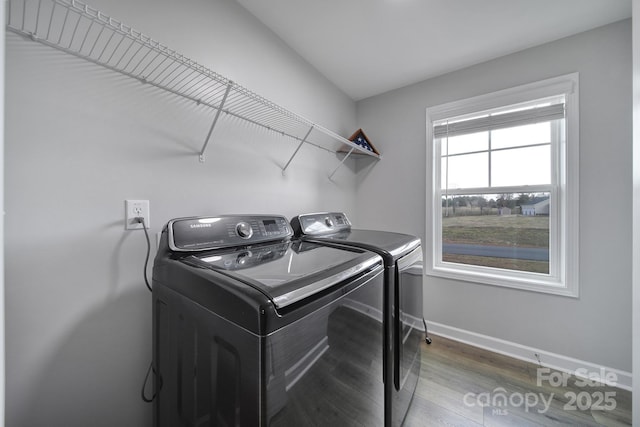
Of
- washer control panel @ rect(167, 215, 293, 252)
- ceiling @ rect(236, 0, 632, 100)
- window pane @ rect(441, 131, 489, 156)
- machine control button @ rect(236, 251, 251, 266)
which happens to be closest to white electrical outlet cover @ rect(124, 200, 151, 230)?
washer control panel @ rect(167, 215, 293, 252)

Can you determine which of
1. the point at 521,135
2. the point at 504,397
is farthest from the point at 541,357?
the point at 521,135

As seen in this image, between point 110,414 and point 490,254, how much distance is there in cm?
277

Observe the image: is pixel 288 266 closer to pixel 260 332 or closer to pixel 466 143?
pixel 260 332

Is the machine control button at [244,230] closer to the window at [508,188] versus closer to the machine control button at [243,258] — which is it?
the machine control button at [243,258]

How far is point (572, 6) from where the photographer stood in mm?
Result: 1427

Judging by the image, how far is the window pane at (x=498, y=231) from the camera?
1.89m

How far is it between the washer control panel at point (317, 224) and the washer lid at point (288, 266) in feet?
1.16

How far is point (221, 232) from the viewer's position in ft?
3.22

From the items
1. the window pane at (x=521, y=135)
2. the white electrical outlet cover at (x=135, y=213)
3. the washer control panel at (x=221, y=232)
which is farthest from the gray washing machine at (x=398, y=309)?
the window pane at (x=521, y=135)

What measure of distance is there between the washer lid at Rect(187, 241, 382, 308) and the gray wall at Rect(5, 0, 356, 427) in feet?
1.39

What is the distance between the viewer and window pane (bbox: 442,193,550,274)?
→ 189 centimetres

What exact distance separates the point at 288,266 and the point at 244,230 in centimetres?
39

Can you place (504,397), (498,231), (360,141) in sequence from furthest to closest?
(360,141) < (498,231) < (504,397)

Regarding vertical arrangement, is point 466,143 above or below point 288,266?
above
